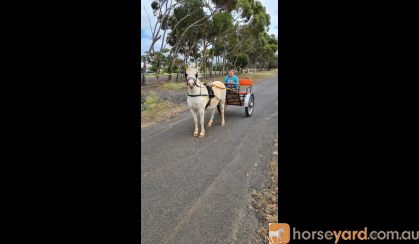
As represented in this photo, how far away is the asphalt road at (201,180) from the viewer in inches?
105

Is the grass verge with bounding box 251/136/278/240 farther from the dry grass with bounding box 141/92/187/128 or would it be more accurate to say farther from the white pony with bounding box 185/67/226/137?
the dry grass with bounding box 141/92/187/128

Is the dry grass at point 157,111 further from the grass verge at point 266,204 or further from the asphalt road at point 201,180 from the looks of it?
the grass verge at point 266,204

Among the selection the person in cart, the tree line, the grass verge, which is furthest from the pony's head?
the tree line

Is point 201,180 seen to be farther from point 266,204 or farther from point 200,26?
point 200,26

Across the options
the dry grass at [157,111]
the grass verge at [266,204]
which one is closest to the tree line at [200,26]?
the dry grass at [157,111]

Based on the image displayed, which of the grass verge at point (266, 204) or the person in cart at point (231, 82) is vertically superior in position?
the person in cart at point (231, 82)

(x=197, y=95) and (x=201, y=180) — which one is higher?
(x=197, y=95)

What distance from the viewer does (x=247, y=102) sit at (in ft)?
25.8

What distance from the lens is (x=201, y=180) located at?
151 inches

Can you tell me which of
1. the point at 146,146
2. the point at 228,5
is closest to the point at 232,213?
the point at 146,146

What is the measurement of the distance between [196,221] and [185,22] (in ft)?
71.2

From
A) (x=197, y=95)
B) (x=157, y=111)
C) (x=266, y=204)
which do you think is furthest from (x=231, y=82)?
(x=266, y=204)

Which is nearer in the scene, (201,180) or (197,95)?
→ (201,180)
